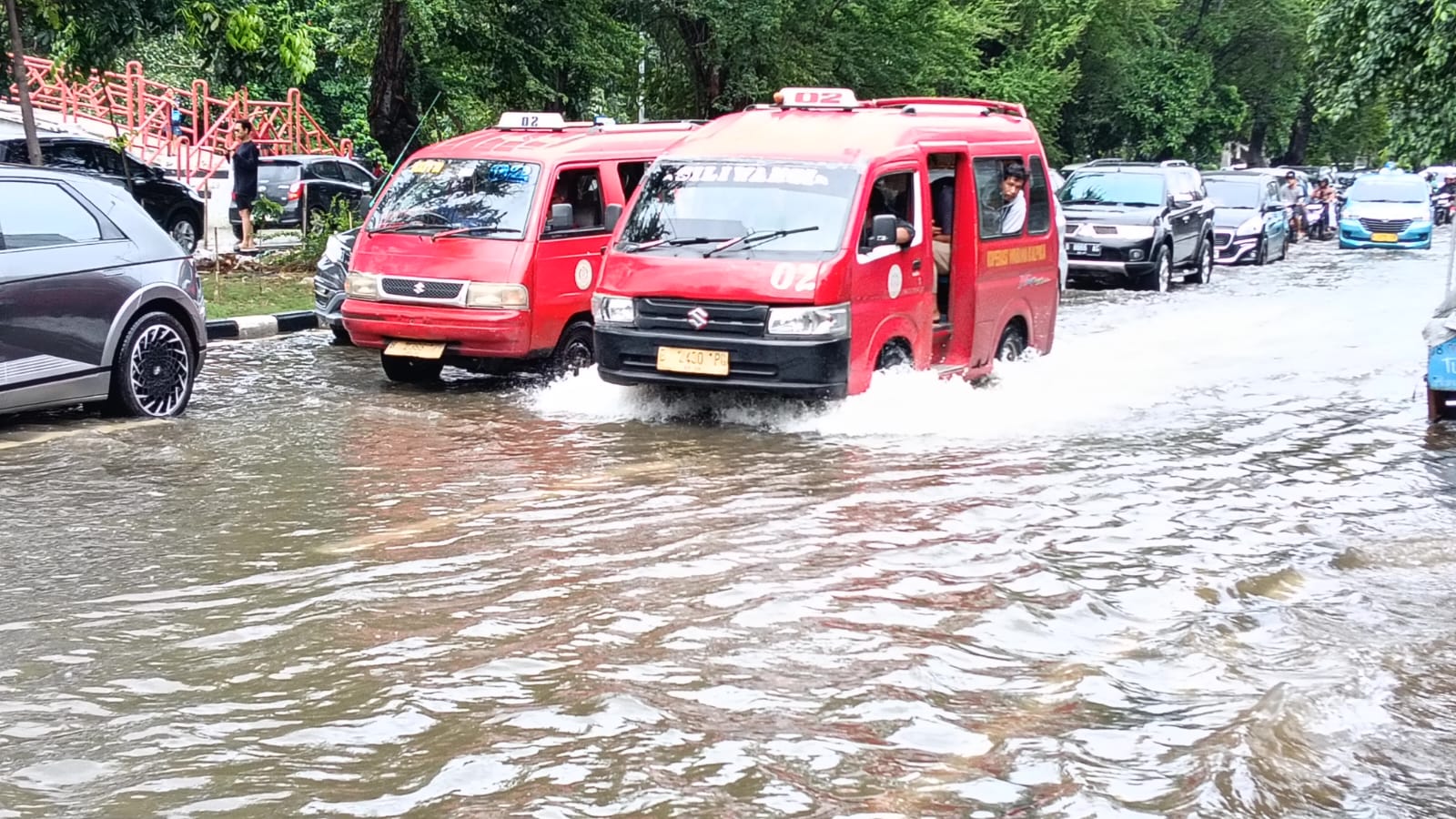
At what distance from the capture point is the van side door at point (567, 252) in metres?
12.6

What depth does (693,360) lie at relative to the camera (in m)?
10.8

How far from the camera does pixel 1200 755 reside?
16.9 ft

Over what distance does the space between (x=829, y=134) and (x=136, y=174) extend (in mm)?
14406

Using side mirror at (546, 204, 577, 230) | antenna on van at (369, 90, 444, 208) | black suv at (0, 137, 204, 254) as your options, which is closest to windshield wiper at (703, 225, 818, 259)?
side mirror at (546, 204, 577, 230)

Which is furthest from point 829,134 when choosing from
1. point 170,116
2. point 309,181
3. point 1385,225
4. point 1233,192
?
point 1385,225

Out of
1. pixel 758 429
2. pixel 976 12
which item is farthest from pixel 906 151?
pixel 976 12

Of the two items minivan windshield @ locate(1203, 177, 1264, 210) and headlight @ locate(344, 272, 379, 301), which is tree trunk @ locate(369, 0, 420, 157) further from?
minivan windshield @ locate(1203, 177, 1264, 210)

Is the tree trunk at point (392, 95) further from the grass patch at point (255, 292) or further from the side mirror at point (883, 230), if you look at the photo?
the side mirror at point (883, 230)

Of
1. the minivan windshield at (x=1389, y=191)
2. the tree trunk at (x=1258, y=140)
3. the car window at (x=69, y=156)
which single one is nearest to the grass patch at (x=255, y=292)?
the car window at (x=69, y=156)

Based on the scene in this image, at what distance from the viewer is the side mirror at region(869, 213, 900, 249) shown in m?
11.0

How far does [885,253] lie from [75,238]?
525 centimetres

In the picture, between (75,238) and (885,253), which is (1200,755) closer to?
(885,253)

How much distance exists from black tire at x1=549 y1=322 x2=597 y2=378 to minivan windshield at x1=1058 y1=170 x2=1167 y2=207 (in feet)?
42.7

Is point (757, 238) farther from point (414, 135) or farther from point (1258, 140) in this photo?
point (1258, 140)
